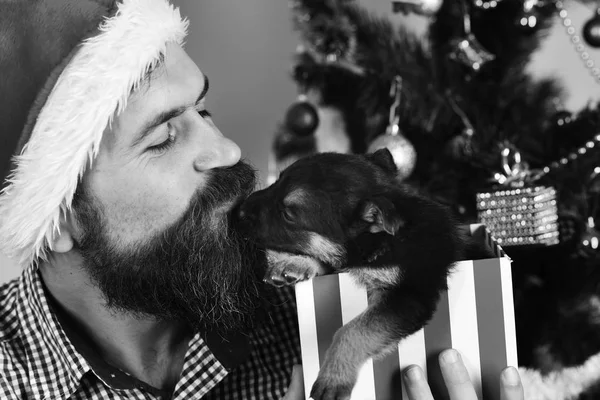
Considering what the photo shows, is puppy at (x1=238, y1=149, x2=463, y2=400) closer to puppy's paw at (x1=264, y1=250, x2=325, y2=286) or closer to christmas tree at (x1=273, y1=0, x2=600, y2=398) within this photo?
puppy's paw at (x1=264, y1=250, x2=325, y2=286)

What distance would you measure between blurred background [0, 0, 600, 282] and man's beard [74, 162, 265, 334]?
211 centimetres

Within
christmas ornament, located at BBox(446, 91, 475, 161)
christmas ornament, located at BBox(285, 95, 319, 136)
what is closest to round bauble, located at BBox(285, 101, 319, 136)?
christmas ornament, located at BBox(285, 95, 319, 136)

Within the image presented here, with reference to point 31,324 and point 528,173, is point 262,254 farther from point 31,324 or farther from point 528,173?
point 528,173

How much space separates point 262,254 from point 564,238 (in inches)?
46.1

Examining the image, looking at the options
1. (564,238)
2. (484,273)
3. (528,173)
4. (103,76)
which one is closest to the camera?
(484,273)

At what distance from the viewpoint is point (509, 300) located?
3.53 ft

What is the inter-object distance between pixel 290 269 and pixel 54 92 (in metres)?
0.60

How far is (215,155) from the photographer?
4.65 feet

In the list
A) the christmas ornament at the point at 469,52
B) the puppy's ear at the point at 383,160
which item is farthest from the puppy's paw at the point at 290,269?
the christmas ornament at the point at 469,52

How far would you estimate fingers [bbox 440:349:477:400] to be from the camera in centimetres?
106

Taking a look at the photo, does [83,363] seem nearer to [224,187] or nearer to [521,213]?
[224,187]

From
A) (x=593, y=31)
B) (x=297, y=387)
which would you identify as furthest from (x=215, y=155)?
(x=593, y=31)

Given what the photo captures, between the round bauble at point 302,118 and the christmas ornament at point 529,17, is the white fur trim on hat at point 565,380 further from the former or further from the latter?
the round bauble at point 302,118

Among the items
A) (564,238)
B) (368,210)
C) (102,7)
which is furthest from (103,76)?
(564,238)
